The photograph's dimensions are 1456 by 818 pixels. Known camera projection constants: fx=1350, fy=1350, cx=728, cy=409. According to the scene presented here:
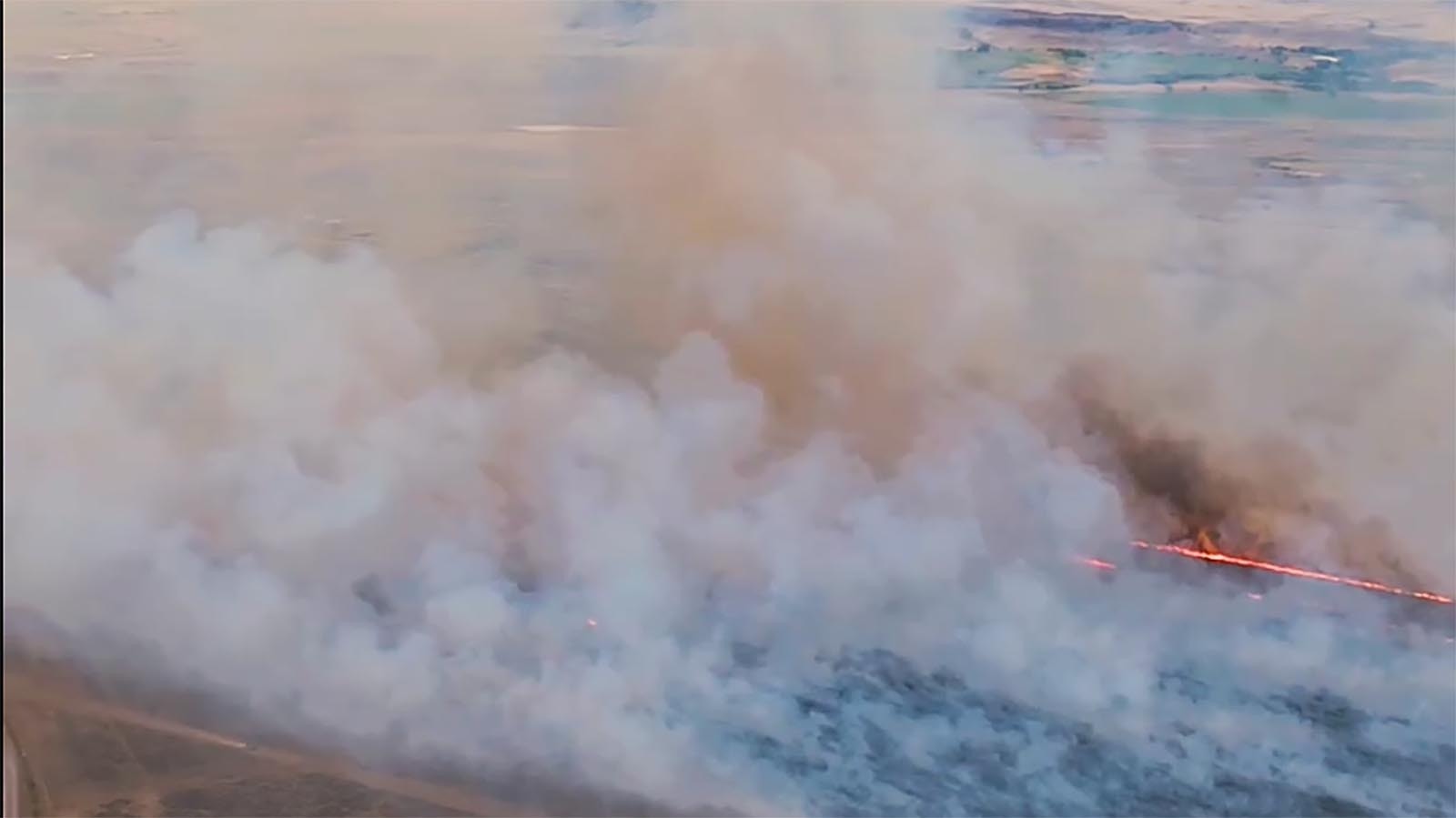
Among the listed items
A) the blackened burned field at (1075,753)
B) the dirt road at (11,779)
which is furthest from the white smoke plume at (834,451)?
the dirt road at (11,779)

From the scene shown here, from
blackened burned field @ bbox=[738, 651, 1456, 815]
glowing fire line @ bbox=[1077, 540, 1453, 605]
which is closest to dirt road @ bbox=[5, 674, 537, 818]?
blackened burned field @ bbox=[738, 651, 1456, 815]

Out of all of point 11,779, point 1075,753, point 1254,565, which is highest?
point 1254,565

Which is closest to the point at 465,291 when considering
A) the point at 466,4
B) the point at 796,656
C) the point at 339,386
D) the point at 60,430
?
the point at 339,386

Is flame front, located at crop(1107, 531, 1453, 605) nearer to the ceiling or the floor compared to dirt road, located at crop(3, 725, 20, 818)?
nearer to the ceiling

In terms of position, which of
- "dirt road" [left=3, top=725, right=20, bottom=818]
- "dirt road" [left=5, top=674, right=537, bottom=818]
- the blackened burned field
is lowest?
"dirt road" [left=3, top=725, right=20, bottom=818]

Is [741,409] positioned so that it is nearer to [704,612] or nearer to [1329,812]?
[704,612]

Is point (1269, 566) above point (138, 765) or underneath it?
above

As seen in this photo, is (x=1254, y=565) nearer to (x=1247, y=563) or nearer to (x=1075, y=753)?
(x=1247, y=563)

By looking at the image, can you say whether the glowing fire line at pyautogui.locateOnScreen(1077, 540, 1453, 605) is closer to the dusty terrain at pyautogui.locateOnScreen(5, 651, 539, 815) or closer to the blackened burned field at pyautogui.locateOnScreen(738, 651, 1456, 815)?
the blackened burned field at pyautogui.locateOnScreen(738, 651, 1456, 815)

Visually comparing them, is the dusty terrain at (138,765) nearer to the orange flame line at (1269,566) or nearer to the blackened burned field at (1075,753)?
the blackened burned field at (1075,753)

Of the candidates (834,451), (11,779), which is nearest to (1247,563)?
(834,451)
